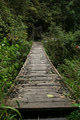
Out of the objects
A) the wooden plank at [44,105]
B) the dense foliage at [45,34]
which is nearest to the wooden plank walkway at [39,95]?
the wooden plank at [44,105]

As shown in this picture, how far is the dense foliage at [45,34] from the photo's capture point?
4.38m

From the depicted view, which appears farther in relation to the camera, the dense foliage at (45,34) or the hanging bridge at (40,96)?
the dense foliage at (45,34)

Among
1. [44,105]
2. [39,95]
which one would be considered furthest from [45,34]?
[44,105]

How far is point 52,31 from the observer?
11297mm

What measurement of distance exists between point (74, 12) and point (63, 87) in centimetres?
1617

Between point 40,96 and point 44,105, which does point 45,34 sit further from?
point 44,105

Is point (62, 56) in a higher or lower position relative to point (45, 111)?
lower

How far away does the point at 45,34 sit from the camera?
1323 centimetres

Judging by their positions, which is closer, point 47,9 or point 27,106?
point 27,106

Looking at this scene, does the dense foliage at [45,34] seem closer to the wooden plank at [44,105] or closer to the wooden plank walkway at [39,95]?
the wooden plank at [44,105]

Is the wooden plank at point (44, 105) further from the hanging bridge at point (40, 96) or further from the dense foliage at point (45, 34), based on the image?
the dense foliage at point (45, 34)

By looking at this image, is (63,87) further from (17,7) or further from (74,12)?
(74,12)

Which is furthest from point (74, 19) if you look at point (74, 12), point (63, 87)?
point (63, 87)

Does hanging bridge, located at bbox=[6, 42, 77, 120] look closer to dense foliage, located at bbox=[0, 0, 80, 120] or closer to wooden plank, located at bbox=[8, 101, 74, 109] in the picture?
wooden plank, located at bbox=[8, 101, 74, 109]
